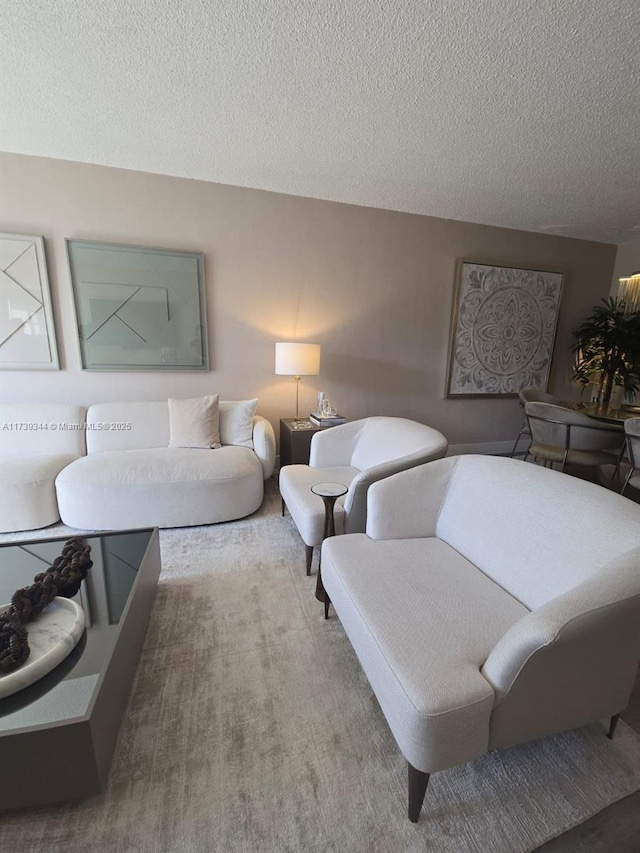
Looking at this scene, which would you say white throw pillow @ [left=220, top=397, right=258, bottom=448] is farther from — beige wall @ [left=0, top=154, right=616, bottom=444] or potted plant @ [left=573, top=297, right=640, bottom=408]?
potted plant @ [left=573, top=297, right=640, bottom=408]

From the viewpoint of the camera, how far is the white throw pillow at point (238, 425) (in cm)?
293

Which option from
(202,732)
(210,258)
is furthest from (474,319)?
(202,732)

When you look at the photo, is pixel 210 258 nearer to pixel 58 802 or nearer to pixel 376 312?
pixel 376 312

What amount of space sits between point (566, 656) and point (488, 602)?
31 centimetres

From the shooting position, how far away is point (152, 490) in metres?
2.33

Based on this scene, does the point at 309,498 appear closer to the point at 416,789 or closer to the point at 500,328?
the point at 416,789

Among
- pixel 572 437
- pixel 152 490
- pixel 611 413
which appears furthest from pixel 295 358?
pixel 611 413

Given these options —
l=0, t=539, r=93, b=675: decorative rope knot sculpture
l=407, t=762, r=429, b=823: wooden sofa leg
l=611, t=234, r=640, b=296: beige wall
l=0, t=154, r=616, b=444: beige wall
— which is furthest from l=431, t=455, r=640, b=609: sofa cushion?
l=611, t=234, r=640, b=296: beige wall

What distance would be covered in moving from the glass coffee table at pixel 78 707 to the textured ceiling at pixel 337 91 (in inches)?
95.2

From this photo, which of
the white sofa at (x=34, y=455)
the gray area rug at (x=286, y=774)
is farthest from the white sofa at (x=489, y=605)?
the white sofa at (x=34, y=455)

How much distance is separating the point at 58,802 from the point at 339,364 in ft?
10.5

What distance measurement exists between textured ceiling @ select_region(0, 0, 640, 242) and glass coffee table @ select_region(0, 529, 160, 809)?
2418mm

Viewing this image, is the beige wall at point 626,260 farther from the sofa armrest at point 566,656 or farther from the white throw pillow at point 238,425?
the sofa armrest at point 566,656

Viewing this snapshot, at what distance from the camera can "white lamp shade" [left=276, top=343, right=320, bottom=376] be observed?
2887 millimetres
